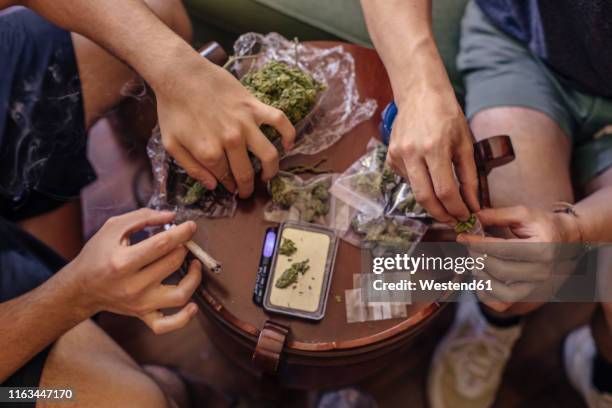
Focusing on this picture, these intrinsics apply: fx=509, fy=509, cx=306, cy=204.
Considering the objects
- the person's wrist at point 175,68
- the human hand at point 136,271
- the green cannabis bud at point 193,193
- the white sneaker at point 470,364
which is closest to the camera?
the human hand at point 136,271

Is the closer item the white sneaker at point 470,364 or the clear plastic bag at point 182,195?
the clear plastic bag at point 182,195

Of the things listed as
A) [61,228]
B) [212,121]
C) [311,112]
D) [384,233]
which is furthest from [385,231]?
[61,228]

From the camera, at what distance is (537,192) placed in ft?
3.69

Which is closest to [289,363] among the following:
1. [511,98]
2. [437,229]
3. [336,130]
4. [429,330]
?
[437,229]

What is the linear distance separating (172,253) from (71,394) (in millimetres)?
355

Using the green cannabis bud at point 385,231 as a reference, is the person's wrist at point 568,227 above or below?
above

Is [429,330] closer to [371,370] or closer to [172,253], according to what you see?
[371,370]

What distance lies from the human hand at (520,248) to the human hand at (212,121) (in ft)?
1.40

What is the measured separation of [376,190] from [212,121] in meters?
0.38

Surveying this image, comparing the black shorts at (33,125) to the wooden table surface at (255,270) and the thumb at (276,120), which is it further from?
the thumb at (276,120)

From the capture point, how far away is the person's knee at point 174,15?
124 centimetres

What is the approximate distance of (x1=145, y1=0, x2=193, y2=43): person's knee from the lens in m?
1.24

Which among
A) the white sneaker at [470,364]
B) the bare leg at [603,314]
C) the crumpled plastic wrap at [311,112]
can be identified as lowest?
the white sneaker at [470,364]

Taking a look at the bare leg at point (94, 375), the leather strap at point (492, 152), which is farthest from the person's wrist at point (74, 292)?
the leather strap at point (492, 152)
